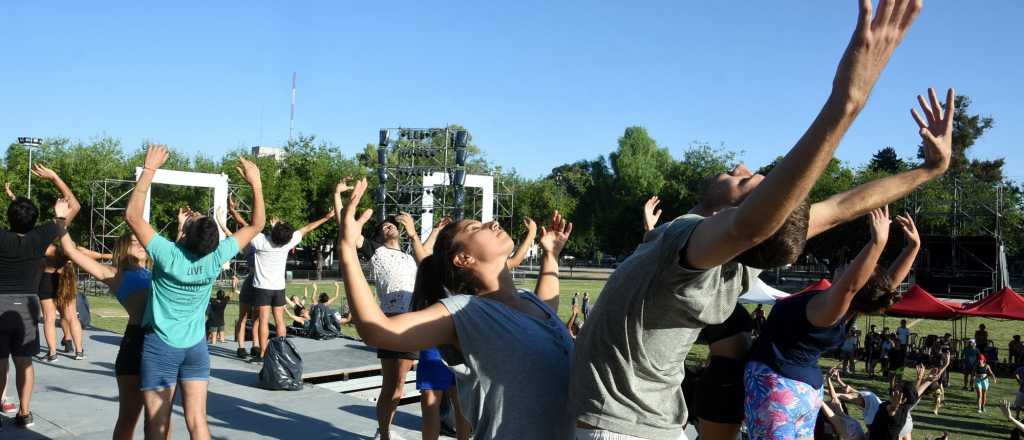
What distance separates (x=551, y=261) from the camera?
328 cm

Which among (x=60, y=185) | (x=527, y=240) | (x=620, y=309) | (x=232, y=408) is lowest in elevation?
(x=232, y=408)

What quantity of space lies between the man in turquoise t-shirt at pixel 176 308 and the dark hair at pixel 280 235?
12.0 ft

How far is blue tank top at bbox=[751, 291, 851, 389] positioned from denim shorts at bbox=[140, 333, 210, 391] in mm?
2972

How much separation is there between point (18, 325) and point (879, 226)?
5.65m

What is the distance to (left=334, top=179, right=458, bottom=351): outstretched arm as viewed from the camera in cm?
210

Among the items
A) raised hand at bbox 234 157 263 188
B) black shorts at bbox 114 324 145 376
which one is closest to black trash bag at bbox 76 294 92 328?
black shorts at bbox 114 324 145 376

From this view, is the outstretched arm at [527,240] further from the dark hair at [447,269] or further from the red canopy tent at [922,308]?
the red canopy tent at [922,308]

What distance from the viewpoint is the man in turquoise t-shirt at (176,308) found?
404 centimetres

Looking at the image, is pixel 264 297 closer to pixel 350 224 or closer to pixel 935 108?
pixel 350 224

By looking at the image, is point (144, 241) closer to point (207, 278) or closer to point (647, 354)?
point (207, 278)

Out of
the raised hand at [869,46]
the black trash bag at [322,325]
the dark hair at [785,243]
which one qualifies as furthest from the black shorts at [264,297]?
the raised hand at [869,46]

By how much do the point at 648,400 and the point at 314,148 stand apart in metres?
46.4

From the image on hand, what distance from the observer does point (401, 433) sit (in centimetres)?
586

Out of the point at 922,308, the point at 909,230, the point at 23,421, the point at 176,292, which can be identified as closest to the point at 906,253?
the point at 909,230
